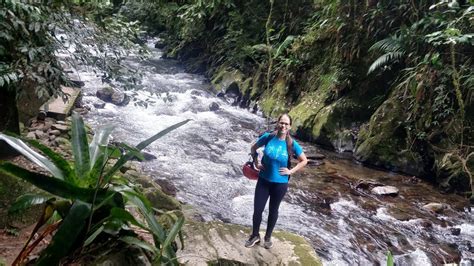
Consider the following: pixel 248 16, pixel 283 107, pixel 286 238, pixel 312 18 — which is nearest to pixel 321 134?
pixel 283 107

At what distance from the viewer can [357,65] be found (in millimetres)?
8836

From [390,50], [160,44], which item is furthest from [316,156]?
[160,44]

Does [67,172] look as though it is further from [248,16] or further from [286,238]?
[248,16]

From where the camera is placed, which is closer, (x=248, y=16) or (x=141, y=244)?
(x=141, y=244)

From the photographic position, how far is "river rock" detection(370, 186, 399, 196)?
627 centimetres

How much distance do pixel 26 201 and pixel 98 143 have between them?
21.2 inches

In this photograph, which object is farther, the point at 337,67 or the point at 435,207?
the point at 337,67

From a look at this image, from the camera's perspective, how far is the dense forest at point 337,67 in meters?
3.27

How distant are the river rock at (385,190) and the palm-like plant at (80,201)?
4782 mm

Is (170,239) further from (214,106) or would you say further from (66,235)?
(214,106)

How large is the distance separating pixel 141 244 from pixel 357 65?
7.74 meters

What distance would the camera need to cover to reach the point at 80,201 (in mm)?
1915

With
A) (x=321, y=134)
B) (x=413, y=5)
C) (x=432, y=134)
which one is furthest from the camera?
(x=321, y=134)

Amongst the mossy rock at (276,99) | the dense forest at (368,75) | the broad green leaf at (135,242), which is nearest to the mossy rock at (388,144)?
the dense forest at (368,75)
